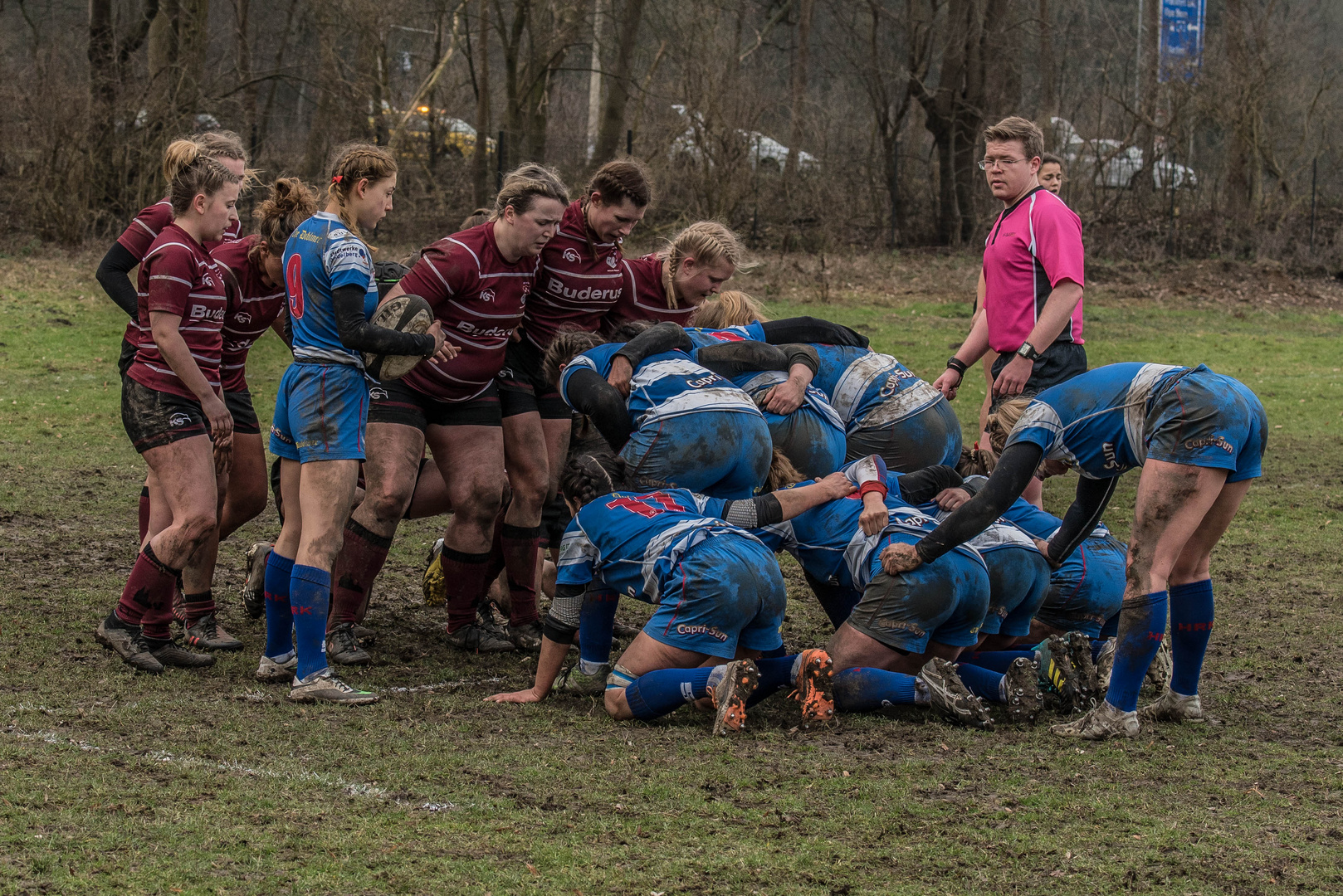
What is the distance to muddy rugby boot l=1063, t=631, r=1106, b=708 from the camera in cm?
451

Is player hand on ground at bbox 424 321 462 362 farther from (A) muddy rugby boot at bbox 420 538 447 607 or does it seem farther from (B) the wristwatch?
(B) the wristwatch

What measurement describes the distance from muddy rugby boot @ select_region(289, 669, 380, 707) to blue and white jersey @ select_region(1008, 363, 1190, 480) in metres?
2.35

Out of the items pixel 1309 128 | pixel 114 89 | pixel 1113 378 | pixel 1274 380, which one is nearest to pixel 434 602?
pixel 1113 378

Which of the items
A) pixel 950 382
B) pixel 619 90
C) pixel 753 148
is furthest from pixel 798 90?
pixel 950 382

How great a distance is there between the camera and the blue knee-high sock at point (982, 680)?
450cm

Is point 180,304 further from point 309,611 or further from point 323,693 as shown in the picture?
point 323,693

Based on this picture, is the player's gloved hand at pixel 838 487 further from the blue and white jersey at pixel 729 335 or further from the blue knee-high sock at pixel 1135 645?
the blue knee-high sock at pixel 1135 645

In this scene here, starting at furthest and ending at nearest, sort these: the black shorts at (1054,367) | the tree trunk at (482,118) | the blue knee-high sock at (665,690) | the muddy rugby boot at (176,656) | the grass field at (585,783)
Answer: the tree trunk at (482,118) < the black shorts at (1054,367) < the muddy rugby boot at (176,656) < the blue knee-high sock at (665,690) < the grass field at (585,783)

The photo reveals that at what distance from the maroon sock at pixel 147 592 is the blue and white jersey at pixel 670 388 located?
1.63 metres

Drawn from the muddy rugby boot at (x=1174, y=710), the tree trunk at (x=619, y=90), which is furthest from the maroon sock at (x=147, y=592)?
the tree trunk at (x=619, y=90)

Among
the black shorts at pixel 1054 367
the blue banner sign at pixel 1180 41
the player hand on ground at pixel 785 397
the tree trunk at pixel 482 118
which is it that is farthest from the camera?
the blue banner sign at pixel 1180 41

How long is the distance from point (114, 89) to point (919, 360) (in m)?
11.2

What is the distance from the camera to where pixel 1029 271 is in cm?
571

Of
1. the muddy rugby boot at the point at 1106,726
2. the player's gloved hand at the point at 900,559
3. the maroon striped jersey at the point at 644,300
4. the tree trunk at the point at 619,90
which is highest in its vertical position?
the tree trunk at the point at 619,90
